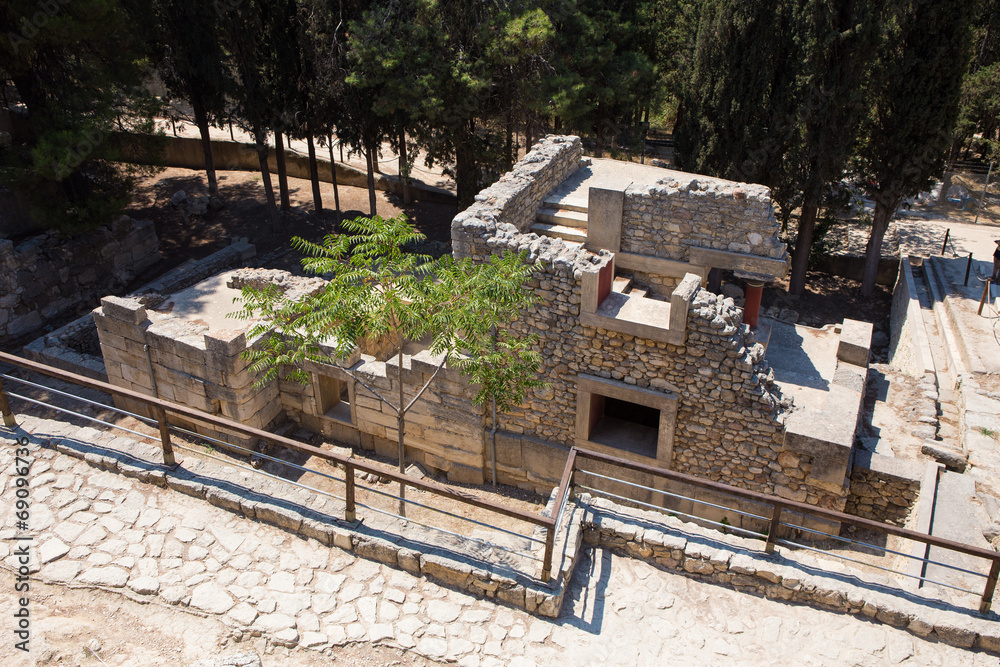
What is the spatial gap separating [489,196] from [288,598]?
299 inches

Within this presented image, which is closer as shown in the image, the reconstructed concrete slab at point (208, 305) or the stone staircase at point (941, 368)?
the stone staircase at point (941, 368)

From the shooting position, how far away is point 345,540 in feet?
20.8

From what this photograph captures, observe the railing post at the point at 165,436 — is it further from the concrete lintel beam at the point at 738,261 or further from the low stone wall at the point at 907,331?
the low stone wall at the point at 907,331

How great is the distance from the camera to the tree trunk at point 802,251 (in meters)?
18.7

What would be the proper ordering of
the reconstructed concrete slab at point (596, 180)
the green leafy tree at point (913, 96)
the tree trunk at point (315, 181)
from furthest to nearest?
the tree trunk at point (315, 181)
the green leafy tree at point (913, 96)
the reconstructed concrete slab at point (596, 180)

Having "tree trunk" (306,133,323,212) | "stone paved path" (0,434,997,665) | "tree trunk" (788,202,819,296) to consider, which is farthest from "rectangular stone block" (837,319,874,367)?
"tree trunk" (306,133,323,212)

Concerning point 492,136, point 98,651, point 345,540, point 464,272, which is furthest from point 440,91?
point 98,651

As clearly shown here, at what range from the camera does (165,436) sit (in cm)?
691

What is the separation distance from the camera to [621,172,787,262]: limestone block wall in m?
11.8

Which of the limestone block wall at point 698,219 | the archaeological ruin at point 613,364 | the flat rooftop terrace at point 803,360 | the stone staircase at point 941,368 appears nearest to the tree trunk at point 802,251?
the stone staircase at point 941,368

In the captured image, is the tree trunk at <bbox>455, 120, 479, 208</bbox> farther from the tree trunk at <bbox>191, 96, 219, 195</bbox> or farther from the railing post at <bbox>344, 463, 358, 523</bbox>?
the railing post at <bbox>344, 463, 358, 523</bbox>

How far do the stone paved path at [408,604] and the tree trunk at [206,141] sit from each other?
1620 cm

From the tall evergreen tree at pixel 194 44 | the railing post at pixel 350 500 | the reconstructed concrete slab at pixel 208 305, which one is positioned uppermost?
the tall evergreen tree at pixel 194 44

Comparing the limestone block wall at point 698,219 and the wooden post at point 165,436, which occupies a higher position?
the limestone block wall at point 698,219
